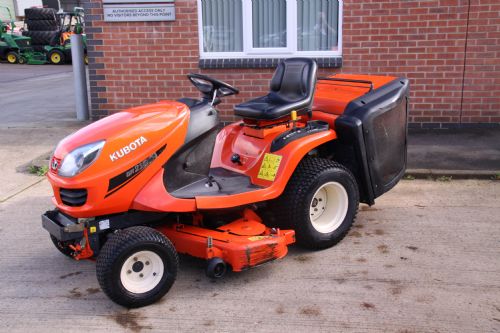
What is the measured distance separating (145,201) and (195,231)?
0.47 m

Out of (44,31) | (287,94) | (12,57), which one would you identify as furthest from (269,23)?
(12,57)

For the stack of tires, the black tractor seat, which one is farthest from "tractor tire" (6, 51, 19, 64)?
the black tractor seat

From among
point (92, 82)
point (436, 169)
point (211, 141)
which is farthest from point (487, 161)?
point (92, 82)

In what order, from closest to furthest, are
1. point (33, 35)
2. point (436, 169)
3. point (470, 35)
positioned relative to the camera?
point (436, 169) < point (470, 35) < point (33, 35)

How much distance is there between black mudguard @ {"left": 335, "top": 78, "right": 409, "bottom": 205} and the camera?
423cm

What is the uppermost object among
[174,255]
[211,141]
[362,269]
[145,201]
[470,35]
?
[470,35]

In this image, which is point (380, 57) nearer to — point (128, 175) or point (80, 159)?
point (128, 175)

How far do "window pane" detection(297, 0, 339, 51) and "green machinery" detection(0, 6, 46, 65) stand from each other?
17.3 meters

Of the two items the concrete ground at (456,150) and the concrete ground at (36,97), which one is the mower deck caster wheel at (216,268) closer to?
the concrete ground at (456,150)

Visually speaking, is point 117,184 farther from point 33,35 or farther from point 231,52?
point 33,35

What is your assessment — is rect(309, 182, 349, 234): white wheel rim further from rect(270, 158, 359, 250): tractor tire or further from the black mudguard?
the black mudguard

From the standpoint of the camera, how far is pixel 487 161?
6.29 metres

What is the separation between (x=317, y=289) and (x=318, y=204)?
0.89m

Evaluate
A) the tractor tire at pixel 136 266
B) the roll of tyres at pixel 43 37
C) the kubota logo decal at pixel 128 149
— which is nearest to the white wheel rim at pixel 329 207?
the tractor tire at pixel 136 266
